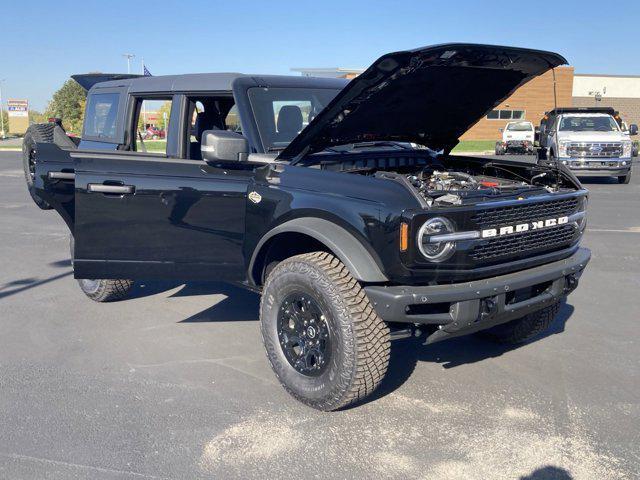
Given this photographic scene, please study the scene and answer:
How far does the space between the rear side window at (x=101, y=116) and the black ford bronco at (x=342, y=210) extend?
0.53 metres

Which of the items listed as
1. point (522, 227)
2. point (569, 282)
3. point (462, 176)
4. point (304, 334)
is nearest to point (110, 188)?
point (304, 334)

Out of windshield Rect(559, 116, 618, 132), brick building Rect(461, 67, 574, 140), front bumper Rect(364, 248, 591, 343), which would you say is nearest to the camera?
front bumper Rect(364, 248, 591, 343)

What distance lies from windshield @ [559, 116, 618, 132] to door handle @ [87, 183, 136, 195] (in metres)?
15.2

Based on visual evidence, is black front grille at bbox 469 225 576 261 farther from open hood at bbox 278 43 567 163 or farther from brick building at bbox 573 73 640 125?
brick building at bbox 573 73 640 125

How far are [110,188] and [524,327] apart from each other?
3.16 meters

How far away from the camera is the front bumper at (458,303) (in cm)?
337

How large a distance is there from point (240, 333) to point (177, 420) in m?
1.52

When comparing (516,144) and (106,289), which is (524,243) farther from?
(516,144)

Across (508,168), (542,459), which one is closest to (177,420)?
(542,459)

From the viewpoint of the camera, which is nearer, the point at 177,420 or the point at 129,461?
the point at 129,461

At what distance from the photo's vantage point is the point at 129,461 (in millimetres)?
3242

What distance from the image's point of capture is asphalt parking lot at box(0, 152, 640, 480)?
3236 millimetres

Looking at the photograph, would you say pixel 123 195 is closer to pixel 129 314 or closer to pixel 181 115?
pixel 181 115

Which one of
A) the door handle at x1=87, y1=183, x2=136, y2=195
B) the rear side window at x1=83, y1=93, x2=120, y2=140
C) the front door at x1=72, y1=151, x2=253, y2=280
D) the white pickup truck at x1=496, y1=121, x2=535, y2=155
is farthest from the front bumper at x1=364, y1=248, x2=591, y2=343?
the white pickup truck at x1=496, y1=121, x2=535, y2=155
